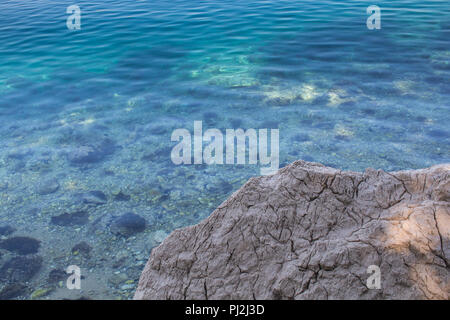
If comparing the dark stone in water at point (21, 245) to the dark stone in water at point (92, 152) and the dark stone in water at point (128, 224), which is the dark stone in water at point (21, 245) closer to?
the dark stone in water at point (128, 224)

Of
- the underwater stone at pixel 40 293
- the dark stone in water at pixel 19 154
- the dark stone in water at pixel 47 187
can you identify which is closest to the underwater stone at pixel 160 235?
the underwater stone at pixel 40 293

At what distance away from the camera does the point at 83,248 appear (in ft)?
15.4

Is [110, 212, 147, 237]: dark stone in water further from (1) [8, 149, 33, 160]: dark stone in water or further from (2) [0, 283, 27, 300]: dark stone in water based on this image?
(1) [8, 149, 33, 160]: dark stone in water

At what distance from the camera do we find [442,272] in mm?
2293

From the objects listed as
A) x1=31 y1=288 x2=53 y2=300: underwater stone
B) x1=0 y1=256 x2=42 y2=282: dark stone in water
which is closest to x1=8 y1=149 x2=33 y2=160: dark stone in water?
x1=0 y1=256 x2=42 y2=282: dark stone in water

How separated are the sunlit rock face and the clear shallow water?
1.64 meters

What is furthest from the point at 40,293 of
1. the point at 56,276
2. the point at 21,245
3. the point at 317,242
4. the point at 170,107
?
the point at 170,107

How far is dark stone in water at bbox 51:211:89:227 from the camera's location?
202 inches

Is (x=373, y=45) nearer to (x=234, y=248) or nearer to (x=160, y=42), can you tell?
(x=160, y=42)

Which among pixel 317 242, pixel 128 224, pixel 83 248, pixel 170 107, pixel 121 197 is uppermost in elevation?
pixel 170 107

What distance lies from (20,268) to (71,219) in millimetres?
946

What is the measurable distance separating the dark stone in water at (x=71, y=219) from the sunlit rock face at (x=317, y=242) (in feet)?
8.77

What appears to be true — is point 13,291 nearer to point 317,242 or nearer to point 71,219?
point 71,219

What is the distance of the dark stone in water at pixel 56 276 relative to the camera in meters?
4.21
